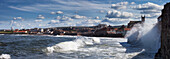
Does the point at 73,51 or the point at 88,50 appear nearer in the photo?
the point at 73,51

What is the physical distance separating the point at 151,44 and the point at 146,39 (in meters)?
2.42

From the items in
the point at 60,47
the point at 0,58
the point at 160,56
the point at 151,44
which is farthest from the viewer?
the point at 151,44

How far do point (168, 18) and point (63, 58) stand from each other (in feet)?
27.1

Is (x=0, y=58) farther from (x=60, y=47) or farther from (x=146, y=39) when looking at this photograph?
(x=146, y=39)

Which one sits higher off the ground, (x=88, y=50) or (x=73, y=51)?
(x=73, y=51)

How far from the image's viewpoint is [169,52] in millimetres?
8758

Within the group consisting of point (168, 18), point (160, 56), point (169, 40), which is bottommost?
point (160, 56)

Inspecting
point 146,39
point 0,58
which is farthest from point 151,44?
point 0,58

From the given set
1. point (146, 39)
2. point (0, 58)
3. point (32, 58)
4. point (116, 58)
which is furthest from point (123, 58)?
point (146, 39)

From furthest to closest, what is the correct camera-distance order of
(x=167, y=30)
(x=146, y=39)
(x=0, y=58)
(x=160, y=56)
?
(x=146, y=39) → (x=0, y=58) → (x=160, y=56) → (x=167, y=30)

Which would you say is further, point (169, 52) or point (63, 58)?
point (63, 58)

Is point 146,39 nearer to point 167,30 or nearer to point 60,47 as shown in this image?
point 60,47

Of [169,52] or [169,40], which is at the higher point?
[169,40]

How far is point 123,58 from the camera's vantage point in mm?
13656
